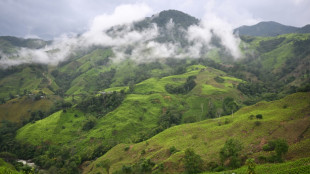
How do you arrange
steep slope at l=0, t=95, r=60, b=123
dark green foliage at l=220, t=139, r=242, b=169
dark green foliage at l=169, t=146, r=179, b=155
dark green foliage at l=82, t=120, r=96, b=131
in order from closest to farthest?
dark green foliage at l=220, t=139, r=242, b=169, dark green foliage at l=169, t=146, r=179, b=155, dark green foliage at l=82, t=120, r=96, b=131, steep slope at l=0, t=95, r=60, b=123

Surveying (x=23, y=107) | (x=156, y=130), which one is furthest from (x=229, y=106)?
(x=23, y=107)

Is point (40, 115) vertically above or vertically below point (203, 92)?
below

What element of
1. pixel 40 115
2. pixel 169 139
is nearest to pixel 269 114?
pixel 169 139

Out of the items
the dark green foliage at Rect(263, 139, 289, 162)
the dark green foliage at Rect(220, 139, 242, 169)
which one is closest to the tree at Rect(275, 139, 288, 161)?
the dark green foliage at Rect(263, 139, 289, 162)

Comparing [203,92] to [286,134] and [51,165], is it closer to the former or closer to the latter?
[286,134]

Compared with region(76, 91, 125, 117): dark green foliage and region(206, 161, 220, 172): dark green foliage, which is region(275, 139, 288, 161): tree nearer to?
region(206, 161, 220, 172): dark green foliage

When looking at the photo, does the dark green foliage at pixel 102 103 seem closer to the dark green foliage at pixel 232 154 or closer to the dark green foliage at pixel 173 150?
the dark green foliage at pixel 173 150

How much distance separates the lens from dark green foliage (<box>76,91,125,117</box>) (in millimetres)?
164875

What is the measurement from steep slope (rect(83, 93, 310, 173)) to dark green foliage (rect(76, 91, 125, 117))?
6679cm

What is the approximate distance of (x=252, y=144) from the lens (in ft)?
216

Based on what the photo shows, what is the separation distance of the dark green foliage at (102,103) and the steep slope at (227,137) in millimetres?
66795

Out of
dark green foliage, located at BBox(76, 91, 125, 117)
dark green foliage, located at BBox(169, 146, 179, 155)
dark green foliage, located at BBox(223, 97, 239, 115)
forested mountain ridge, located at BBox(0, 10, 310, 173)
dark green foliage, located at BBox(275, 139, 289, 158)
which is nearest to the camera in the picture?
dark green foliage, located at BBox(275, 139, 289, 158)

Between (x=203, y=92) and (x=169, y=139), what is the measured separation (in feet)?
324

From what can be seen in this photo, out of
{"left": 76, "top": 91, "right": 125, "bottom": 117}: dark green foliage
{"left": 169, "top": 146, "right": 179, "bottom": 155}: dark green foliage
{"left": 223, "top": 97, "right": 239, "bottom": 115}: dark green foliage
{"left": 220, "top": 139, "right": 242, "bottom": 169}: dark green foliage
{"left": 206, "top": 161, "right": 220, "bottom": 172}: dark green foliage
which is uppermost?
{"left": 76, "top": 91, "right": 125, "bottom": 117}: dark green foliage
